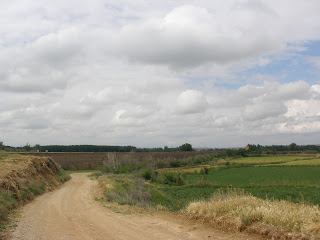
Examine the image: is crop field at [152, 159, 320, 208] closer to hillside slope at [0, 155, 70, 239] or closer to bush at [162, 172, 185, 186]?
bush at [162, 172, 185, 186]

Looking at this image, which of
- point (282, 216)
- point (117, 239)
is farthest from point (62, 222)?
point (282, 216)

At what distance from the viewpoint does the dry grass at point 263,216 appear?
691 cm

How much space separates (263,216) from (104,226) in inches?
220

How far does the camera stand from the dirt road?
8445mm

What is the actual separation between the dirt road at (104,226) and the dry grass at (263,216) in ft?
1.59

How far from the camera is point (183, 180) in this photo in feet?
153

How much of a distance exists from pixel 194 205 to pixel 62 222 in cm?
534

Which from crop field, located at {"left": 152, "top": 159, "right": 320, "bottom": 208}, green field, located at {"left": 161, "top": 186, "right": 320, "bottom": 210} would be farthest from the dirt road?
green field, located at {"left": 161, "top": 186, "right": 320, "bottom": 210}

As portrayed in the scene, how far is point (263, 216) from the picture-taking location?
798 cm

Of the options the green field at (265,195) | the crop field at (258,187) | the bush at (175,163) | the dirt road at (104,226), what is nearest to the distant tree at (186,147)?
the bush at (175,163)

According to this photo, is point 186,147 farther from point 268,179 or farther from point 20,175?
Result: point 20,175

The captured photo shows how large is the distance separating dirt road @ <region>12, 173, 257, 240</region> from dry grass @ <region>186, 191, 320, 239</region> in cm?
49

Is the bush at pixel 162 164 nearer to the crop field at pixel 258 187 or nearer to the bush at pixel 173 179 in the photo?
the crop field at pixel 258 187

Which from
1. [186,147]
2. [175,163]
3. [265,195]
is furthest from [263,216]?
[186,147]
